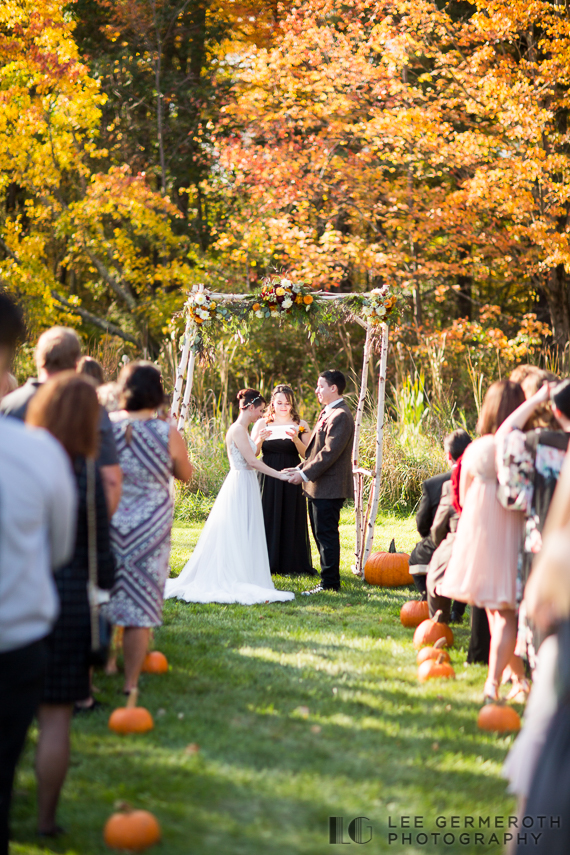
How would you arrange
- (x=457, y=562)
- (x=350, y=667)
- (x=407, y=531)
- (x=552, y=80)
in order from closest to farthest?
(x=457, y=562), (x=350, y=667), (x=407, y=531), (x=552, y=80)

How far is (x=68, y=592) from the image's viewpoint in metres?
3.11

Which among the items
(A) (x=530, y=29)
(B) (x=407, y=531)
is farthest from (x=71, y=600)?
(A) (x=530, y=29)

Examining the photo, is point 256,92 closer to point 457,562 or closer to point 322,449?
point 322,449

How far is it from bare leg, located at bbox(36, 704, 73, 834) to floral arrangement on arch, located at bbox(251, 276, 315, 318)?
17.4 ft

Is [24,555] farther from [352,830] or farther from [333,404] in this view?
[333,404]

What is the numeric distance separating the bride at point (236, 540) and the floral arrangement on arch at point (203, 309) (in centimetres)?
94

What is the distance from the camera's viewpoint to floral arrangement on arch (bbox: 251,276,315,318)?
7742mm

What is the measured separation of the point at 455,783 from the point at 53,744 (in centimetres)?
176

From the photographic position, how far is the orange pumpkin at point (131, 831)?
286cm

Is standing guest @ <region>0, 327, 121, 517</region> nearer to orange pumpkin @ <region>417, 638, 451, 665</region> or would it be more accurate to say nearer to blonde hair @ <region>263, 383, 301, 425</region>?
orange pumpkin @ <region>417, 638, 451, 665</region>

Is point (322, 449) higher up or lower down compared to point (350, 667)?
higher up

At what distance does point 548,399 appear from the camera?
4.16 metres

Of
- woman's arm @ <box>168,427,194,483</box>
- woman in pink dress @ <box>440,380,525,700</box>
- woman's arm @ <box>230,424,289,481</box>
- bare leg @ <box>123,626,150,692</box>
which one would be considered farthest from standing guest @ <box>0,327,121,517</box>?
woman's arm @ <box>230,424,289,481</box>

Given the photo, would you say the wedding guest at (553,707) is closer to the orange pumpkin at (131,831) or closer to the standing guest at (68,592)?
the orange pumpkin at (131,831)
